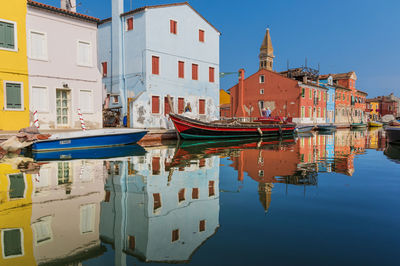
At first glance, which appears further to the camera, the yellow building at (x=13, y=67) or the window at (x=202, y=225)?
the yellow building at (x=13, y=67)

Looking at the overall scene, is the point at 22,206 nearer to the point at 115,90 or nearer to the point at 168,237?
the point at 168,237

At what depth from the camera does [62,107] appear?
1781cm

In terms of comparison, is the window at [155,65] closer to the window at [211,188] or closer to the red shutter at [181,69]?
the red shutter at [181,69]

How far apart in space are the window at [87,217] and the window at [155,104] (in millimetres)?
17995

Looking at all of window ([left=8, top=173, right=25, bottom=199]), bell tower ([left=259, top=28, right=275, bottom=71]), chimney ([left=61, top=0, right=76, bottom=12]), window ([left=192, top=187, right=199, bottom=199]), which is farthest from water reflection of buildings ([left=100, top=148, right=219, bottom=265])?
bell tower ([left=259, top=28, right=275, bottom=71])

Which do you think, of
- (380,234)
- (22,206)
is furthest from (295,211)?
(22,206)

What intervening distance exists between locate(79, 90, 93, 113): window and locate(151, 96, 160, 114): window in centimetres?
503

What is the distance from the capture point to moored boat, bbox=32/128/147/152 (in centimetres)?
1227

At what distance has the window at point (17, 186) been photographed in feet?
18.9

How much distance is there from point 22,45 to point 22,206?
14.1m

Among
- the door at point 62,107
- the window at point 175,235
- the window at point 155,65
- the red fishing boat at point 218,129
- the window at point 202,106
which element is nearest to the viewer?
the window at point 175,235

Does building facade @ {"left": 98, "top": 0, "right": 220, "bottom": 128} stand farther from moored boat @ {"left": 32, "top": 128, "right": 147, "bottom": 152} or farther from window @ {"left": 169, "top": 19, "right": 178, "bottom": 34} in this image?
moored boat @ {"left": 32, "top": 128, "right": 147, "bottom": 152}

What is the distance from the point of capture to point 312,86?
151ft

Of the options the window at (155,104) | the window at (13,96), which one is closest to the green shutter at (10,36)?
the window at (13,96)
